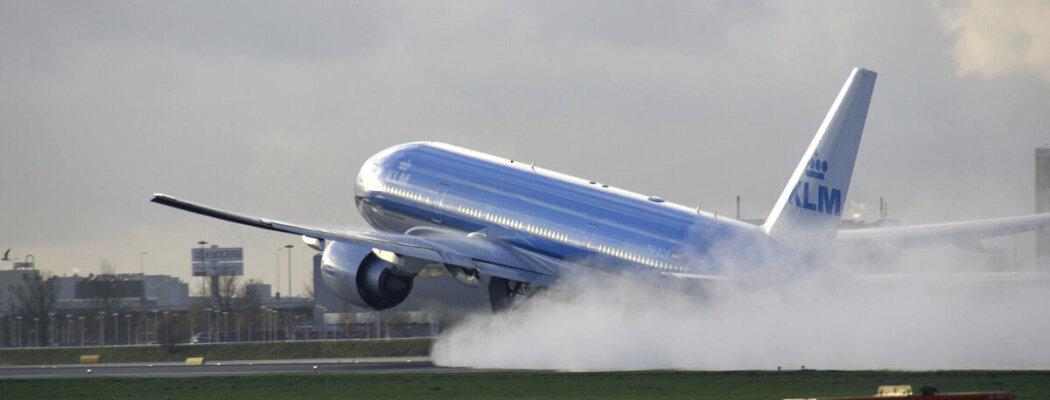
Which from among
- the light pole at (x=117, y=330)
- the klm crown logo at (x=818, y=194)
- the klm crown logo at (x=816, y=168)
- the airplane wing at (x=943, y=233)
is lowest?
the light pole at (x=117, y=330)

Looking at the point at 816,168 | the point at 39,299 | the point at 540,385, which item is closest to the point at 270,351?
the point at 816,168

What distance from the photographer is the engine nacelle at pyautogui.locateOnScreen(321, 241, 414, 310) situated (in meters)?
51.4

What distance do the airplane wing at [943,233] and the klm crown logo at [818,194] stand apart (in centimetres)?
123

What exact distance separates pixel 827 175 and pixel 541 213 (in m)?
11.9

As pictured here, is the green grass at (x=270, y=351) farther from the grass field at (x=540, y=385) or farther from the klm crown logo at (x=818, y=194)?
the klm crown logo at (x=818, y=194)

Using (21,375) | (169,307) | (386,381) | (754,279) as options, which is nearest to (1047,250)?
(754,279)

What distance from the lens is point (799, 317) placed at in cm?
4044

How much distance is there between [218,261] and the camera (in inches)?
5610

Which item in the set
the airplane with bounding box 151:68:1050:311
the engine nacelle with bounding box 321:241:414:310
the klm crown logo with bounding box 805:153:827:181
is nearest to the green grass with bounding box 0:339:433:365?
the airplane with bounding box 151:68:1050:311

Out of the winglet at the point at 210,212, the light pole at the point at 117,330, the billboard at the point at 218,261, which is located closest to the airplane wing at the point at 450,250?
the winglet at the point at 210,212

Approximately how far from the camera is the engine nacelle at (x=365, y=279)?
169 feet

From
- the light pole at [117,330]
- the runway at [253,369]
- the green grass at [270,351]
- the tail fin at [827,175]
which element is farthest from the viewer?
the light pole at [117,330]

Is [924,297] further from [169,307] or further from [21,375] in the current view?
[169,307]

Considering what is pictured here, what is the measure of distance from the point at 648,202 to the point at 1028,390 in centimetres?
2086
